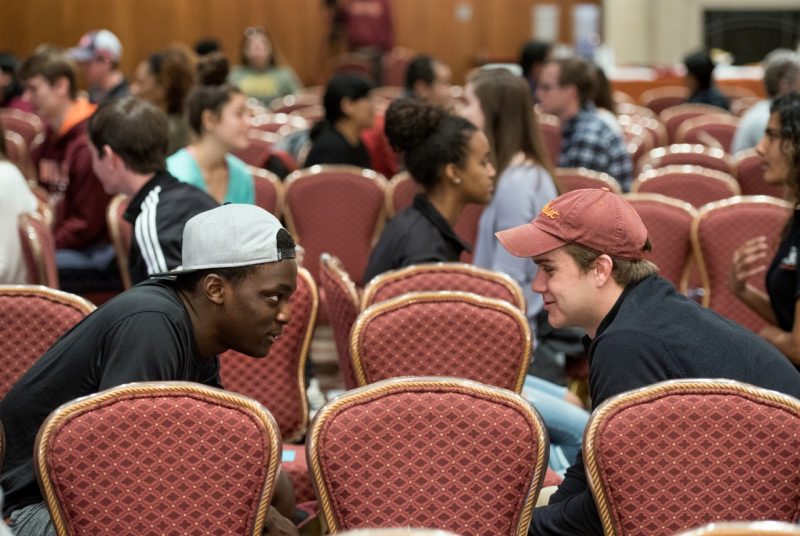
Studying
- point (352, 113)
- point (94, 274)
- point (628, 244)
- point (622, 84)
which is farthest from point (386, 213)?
point (622, 84)

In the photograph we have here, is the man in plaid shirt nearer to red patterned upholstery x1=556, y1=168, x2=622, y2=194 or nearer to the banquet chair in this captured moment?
red patterned upholstery x1=556, y1=168, x2=622, y2=194

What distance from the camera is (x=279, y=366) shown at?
4004mm

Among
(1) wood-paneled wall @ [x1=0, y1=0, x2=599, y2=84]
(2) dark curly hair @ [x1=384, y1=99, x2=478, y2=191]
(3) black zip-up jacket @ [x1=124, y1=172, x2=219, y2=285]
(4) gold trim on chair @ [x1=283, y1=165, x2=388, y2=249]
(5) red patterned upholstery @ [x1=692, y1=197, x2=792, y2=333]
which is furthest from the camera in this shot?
(1) wood-paneled wall @ [x1=0, y1=0, x2=599, y2=84]

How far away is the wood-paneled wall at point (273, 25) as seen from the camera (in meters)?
Answer: 15.5

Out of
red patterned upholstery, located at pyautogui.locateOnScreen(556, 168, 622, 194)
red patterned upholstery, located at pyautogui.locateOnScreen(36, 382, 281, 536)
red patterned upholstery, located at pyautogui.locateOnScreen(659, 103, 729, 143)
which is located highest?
red patterned upholstery, located at pyautogui.locateOnScreen(36, 382, 281, 536)

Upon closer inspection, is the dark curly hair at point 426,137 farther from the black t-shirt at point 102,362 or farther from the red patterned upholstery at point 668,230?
the black t-shirt at point 102,362

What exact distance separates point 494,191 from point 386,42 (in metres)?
10.5

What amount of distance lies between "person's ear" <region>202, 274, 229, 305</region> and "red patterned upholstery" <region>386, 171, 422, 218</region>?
3.29 metres

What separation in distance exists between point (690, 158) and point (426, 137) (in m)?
2.93

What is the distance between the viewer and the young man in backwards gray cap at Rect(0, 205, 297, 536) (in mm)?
2633

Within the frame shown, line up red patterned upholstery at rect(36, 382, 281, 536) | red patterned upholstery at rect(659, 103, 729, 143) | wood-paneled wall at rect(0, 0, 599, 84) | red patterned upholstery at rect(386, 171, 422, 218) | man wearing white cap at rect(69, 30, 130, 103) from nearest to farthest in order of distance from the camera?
red patterned upholstery at rect(36, 382, 281, 536)
red patterned upholstery at rect(386, 171, 422, 218)
man wearing white cap at rect(69, 30, 130, 103)
red patterned upholstery at rect(659, 103, 729, 143)
wood-paneled wall at rect(0, 0, 599, 84)

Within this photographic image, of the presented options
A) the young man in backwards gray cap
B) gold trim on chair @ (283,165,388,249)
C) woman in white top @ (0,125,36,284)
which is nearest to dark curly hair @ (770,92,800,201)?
the young man in backwards gray cap

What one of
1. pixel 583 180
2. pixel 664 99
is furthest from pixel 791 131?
pixel 664 99

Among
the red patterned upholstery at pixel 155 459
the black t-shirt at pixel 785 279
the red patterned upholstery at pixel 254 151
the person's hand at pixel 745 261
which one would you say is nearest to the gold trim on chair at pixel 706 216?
the person's hand at pixel 745 261
